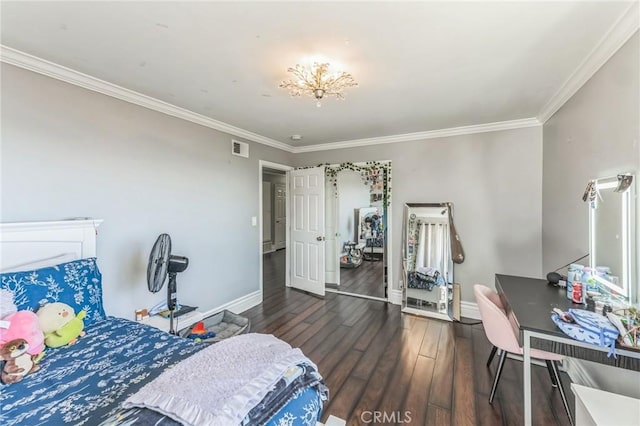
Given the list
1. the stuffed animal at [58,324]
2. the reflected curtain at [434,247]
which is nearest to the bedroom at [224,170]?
the reflected curtain at [434,247]

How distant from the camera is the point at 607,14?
1469mm

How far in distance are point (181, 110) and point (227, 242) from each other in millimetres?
1657

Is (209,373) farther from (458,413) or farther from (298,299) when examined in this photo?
(298,299)

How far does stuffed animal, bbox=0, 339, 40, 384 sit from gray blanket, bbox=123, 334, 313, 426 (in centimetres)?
84

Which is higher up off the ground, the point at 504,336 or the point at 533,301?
the point at 533,301

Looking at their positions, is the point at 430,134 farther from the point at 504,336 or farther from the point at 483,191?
the point at 504,336

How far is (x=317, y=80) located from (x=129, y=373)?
7.16 feet

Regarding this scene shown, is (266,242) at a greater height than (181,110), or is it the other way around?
(181,110)

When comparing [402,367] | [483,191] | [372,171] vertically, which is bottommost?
[402,367]

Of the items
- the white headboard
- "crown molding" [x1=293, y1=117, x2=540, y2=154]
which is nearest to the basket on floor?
the white headboard

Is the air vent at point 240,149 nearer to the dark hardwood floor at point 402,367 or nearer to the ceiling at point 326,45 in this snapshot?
the ceiling at point 326,45

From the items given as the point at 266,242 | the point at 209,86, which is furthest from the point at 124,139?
the point at 266,242

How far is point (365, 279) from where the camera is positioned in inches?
203

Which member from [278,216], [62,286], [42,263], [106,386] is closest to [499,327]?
[106,386]
